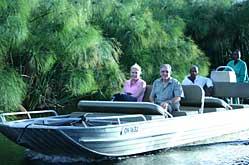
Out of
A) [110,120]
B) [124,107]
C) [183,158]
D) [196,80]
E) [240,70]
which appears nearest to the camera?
[183,158]

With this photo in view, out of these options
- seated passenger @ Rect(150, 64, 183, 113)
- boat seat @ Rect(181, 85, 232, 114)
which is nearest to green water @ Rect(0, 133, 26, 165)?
seated passenger @ Rect(150, 64, 183, 113)

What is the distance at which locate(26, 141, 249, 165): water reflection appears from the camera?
759cm

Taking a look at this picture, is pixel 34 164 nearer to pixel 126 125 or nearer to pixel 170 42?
pixel 126 125

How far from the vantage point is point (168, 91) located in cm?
852

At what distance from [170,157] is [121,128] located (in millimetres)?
933

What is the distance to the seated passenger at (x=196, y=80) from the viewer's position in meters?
9.89

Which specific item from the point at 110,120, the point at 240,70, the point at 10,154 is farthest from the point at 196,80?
the point at 10,154

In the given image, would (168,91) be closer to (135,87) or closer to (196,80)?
(135,87)

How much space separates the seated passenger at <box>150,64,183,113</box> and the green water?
206cm

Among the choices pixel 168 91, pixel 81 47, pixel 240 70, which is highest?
pixel 81 47

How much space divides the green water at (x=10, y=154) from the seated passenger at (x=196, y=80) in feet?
9.62

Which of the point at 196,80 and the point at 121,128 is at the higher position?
the point at 196,80

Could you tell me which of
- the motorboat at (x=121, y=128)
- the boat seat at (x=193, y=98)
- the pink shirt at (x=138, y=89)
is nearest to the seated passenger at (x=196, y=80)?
the motorboat at (x=121, y=128)

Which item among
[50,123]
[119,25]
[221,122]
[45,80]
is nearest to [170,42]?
[119,25]
